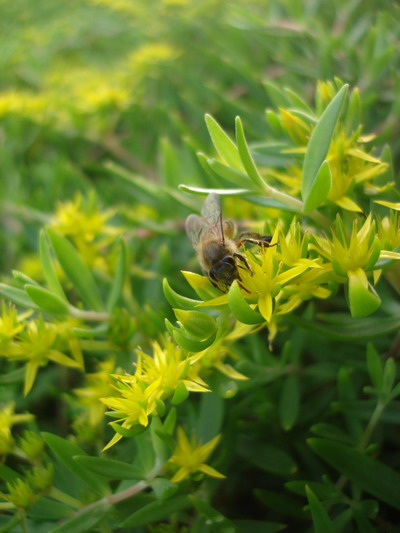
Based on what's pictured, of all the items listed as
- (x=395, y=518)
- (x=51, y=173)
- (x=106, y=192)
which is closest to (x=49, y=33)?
(x=51, y=173)

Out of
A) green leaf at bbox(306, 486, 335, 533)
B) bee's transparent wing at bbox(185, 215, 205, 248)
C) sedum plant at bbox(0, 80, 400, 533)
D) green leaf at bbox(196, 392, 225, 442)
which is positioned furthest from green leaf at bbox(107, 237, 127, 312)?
green leaf at bbox(306, 486, 335, 533)

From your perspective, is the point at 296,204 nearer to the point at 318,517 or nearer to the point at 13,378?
the point at 318,517

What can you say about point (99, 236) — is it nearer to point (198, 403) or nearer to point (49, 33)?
point (198, 403)

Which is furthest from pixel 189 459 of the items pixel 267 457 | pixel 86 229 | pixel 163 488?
pixel 86 229

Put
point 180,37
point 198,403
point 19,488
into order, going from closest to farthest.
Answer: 1. point 19,488
2. point 198,403
3. point 180,37

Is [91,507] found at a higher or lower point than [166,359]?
lower

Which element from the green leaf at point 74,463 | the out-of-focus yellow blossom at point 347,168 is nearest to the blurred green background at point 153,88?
the out-of-focus yellow blossom at point 347,168

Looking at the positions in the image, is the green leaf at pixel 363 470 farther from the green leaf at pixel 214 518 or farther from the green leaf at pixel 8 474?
the green leaf at pixel 8 474
